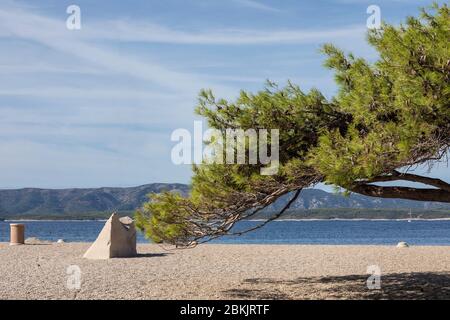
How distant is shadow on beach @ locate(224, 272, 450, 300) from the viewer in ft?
38.6

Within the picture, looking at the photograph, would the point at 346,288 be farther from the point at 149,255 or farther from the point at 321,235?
the point at 321,235

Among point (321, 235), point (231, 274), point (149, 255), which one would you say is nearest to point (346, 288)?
point (231, 274)

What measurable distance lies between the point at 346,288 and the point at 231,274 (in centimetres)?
341

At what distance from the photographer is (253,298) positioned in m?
11.4

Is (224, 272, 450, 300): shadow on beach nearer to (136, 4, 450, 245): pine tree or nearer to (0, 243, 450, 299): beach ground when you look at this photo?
(0, 243, 450, 299): beach ground

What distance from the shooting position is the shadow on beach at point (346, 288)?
11.8 metres

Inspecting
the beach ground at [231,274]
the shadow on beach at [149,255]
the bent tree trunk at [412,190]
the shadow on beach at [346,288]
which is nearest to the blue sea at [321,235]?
the shadow on beach at [149,255]

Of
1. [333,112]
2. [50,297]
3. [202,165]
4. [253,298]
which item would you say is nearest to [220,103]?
[202,165]

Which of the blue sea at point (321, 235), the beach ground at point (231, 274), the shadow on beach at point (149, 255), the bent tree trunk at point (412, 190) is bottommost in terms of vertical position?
the blue sea at point (321, 235)

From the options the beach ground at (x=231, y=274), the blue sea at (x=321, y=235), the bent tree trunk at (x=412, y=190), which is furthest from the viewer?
the blue sea at (x=321, y=235)

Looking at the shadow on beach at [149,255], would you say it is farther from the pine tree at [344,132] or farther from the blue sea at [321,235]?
the blue sea at [321,235]

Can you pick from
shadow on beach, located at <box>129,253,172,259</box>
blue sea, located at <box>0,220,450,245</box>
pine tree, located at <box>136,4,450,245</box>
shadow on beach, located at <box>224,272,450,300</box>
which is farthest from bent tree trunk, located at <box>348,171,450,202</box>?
blue sea, located at <box>0,220,450,245</box>

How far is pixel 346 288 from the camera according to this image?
12641 millimetres

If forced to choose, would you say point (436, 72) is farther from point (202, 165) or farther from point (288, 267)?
point (288, 267)
